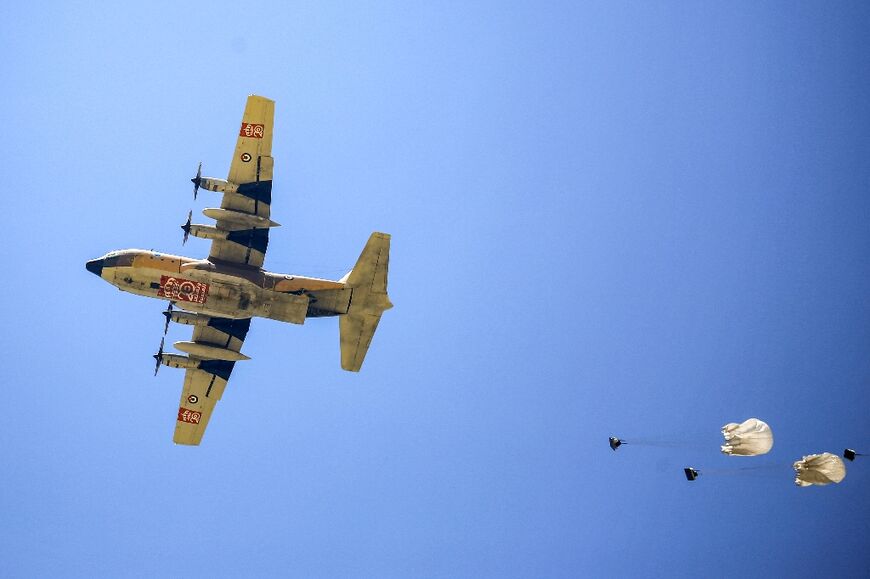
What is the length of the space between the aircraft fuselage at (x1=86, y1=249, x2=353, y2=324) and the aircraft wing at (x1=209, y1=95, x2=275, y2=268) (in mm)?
788

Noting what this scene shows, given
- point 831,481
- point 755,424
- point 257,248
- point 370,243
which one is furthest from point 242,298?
point 831,481

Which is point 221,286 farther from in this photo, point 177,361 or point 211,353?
point 177,361

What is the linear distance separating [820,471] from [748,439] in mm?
3999

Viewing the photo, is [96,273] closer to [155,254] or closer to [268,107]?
[155,254]

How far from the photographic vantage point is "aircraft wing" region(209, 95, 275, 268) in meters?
49.7

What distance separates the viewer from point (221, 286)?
50.5m

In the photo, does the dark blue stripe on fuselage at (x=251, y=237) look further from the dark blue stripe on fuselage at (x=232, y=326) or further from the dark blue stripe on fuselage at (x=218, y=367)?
the dark blue stripe on fuselage at (x=218, y=367)

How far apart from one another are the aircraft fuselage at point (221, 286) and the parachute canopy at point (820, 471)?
2588 centimetres

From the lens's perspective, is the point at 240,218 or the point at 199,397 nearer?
the point at 240,218

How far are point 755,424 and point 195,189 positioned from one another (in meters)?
32.2

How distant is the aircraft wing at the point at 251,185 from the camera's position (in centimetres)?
4972

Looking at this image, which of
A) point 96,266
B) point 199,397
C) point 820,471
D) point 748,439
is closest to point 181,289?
point 96,266

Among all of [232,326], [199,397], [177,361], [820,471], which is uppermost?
[232,326]

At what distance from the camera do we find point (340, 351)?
53.0 metres
